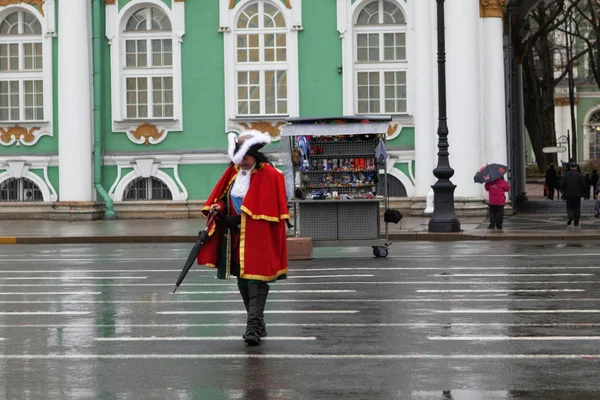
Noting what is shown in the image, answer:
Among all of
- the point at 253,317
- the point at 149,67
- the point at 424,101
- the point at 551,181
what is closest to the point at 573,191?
the point at 424,101

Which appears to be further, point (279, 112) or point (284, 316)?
point (279, 112)

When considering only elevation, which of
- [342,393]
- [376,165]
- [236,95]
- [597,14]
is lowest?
[342,393]

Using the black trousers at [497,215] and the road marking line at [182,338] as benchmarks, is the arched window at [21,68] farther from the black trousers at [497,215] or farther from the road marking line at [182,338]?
the road marking line at [182,338]

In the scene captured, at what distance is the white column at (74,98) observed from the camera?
36.2 metres

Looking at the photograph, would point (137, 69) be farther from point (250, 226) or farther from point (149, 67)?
point (250, 226)

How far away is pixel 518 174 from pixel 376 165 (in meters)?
20.4

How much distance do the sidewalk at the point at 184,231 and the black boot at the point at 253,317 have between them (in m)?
16.1

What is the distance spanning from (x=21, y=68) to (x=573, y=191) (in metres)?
16.1

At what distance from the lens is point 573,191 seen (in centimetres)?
3002

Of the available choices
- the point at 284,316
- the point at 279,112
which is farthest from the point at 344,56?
the point at 284,316

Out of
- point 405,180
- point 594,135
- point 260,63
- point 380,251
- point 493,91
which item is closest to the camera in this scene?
point 380,251

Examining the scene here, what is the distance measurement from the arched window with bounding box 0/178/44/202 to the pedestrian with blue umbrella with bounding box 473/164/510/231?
45.7 ft

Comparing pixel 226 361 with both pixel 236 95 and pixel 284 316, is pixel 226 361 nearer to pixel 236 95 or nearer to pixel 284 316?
pixel 284 316

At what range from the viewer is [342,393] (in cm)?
880
